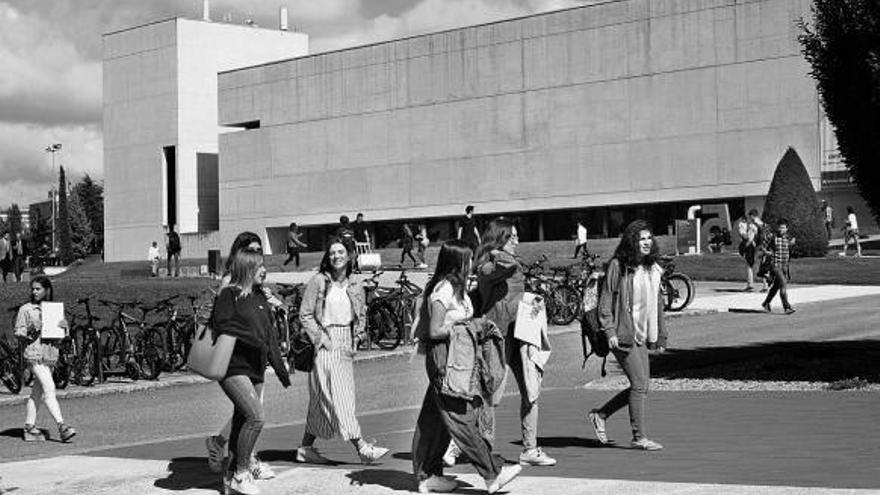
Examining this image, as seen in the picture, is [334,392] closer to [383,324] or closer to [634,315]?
[634,315]

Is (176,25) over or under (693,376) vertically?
over

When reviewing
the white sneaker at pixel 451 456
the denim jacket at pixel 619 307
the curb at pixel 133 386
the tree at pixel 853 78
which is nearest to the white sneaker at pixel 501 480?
the white sneaker at pixel 451 456

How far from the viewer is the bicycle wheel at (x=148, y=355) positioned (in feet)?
67.2

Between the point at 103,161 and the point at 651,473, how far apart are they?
298 feet

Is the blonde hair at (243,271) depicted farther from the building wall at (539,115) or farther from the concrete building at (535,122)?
the building wall at (539,115)

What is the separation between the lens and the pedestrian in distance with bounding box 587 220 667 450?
36.9 ft

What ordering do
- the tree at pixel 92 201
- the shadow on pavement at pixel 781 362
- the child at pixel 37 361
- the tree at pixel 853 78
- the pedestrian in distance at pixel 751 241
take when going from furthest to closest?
1. the tree at pixel 92 201
2. the pedestrian in distance at pixel 751 241
3. the shadow on pavement at pixel 781 362
4. the tree at pixel 853 78
5. the child at pixel 37 361

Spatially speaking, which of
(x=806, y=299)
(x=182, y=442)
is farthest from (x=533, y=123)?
(x=182, y=442)

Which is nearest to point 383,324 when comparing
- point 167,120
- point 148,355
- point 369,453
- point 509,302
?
point 148,355

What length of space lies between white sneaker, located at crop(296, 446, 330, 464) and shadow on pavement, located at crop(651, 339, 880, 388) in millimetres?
6885

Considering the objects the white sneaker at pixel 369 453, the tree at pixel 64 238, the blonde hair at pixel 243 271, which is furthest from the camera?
the tree at pixel 64 238

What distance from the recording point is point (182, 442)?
535 inches

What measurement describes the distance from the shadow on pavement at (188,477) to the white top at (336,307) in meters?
1.52

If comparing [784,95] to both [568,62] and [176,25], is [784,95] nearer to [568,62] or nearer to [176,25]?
[568,62]
